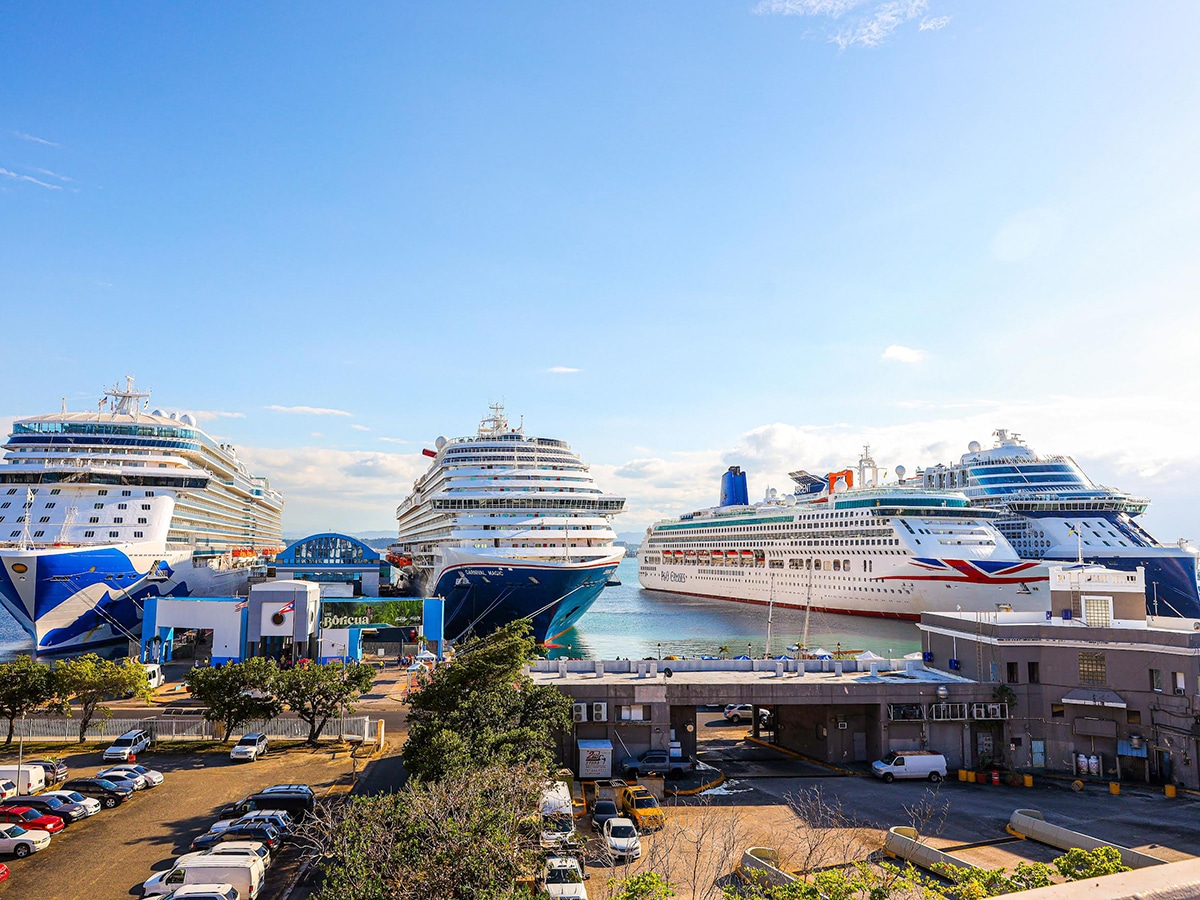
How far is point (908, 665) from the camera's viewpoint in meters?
28.5

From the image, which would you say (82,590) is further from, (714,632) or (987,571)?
(987,571)

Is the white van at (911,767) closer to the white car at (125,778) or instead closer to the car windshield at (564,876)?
the car windshield at (564,876)

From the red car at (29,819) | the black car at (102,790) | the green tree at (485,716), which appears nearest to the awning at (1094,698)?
the green tree at (485,716)

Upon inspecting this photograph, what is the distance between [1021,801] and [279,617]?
33732 mm

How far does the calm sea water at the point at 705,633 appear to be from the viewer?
55781 millimetres

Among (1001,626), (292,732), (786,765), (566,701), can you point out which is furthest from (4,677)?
(1001,626)

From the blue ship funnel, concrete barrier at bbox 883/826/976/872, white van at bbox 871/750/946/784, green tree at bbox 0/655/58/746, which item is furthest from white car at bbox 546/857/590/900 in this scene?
the blue ship funnel

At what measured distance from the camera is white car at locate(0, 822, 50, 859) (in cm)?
1753

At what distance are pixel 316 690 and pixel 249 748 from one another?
258 cm

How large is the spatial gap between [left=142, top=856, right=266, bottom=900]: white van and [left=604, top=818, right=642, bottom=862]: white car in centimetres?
711

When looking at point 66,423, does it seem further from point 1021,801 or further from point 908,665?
point 1021,801

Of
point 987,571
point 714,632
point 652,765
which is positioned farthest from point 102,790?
point 987,571

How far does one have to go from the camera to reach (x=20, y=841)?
57.7 ft

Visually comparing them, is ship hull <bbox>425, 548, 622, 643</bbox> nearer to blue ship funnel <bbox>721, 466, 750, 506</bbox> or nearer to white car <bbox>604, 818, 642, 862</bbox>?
white car <bbox>604, 818, 642, 862</bbox>
